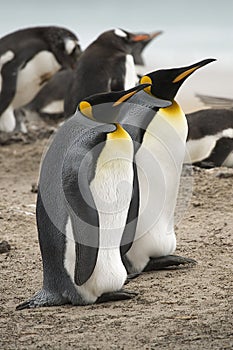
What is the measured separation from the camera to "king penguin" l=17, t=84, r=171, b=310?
12.1 feet

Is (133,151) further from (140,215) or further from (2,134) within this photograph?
(2,134)

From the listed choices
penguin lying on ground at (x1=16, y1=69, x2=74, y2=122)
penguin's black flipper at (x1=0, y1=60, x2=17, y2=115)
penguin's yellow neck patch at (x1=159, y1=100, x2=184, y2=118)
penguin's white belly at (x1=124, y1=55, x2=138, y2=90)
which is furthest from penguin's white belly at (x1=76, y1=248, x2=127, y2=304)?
penguin lying on ground at (x1=16, y1=69, x2=74, y2=122)

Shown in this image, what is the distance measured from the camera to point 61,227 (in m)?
3.77

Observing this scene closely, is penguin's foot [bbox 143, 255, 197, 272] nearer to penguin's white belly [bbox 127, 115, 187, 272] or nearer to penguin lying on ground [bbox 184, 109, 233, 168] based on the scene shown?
penguin's white belly [bbox 127, 115, 187, 272]

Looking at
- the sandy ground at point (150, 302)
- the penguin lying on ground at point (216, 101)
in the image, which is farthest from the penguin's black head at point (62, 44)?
the sandy ground at point (150, 302)

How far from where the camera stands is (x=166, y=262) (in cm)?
443

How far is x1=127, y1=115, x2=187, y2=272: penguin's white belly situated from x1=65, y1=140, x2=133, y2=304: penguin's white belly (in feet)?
1.50

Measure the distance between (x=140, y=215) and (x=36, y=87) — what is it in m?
4.63

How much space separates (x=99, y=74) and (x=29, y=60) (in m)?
1.19

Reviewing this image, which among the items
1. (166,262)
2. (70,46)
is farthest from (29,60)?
(166,262)

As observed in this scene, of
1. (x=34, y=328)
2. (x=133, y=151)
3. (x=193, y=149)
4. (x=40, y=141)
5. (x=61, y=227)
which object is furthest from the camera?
(x=40, y=141)

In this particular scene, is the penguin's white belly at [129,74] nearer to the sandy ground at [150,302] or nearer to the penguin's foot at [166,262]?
the sandy ground at [150,302]

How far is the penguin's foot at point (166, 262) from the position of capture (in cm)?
443

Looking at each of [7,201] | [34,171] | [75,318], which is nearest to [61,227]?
[75,318]
